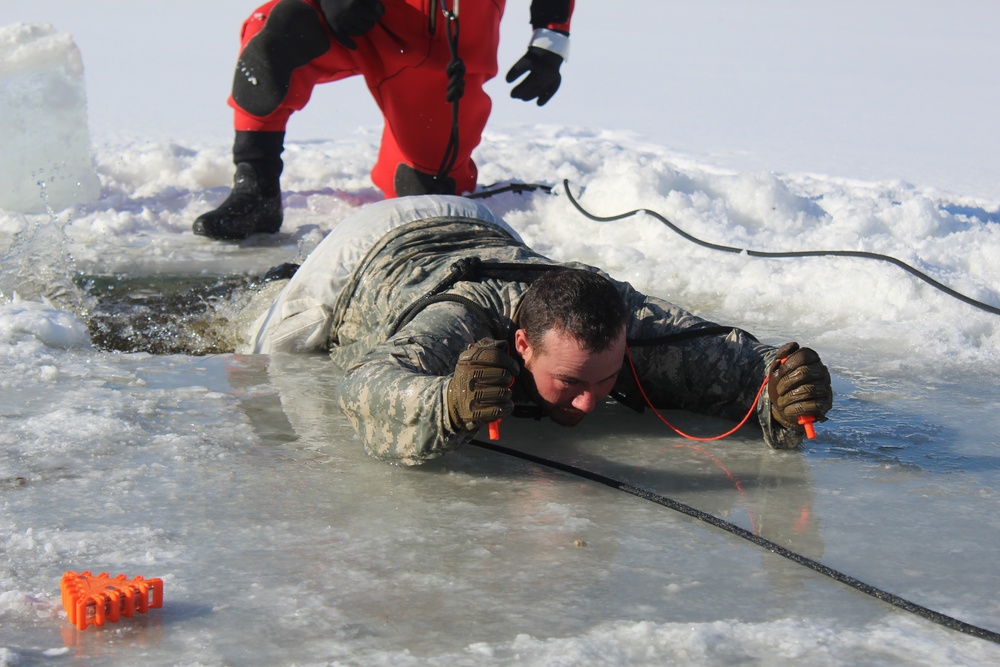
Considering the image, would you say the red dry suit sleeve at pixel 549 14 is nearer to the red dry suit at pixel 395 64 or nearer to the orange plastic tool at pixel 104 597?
the red dry suit at pixel 395 64

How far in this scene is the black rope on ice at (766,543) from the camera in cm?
187

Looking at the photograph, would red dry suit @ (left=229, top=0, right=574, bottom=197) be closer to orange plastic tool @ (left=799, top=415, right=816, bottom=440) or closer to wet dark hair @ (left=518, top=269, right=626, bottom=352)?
wet dark hair @ (left=518, top=269, right=626, bottom=352)

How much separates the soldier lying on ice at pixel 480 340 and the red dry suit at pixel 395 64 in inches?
58.8

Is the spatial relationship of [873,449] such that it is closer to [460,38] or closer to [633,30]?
[460,38]

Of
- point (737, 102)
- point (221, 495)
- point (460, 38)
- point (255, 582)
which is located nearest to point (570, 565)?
point (255, 582)

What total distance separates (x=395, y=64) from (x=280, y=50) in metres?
0.51

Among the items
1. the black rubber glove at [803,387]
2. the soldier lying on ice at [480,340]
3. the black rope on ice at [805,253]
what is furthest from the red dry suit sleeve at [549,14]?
the black rubber glove at [803,387]

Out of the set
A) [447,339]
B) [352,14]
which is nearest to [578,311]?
[447,339]

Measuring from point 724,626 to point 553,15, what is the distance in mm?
3938

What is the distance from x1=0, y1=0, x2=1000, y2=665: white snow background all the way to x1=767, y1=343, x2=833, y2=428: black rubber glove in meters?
0.15

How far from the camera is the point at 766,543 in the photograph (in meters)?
2.17

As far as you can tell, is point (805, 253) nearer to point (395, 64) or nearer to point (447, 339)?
point (395, 64)

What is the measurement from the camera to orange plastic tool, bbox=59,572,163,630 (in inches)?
70.0

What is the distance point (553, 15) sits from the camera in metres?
5.26
